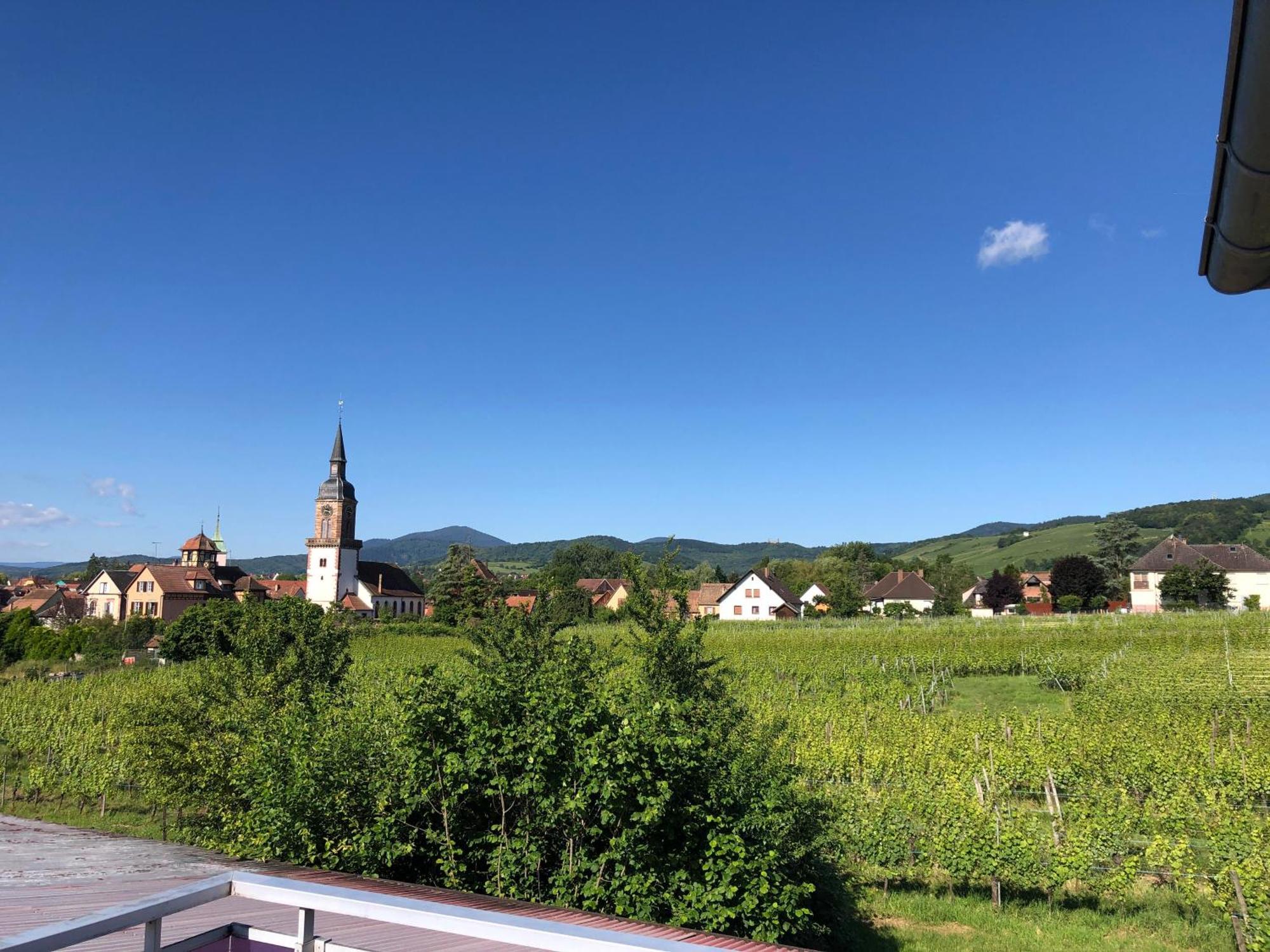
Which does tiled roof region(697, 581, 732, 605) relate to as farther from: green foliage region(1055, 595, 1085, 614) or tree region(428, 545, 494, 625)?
green foliage region(1055, 595, 1085, 614)

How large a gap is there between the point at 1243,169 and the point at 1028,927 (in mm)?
12994

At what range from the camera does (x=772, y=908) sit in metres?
7.16

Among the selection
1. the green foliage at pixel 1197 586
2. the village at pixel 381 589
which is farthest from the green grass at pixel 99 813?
the green foliage at pixel 1197 586

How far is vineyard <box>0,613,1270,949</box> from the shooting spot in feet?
40.0

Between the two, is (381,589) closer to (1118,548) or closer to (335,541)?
(335,541)

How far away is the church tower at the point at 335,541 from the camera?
267 ft

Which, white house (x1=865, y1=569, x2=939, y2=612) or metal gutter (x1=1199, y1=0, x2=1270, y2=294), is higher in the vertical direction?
metal gutter (x1=1199, y1=0, x2=1270, y2=294)

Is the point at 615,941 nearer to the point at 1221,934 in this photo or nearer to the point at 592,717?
the point at 592,717

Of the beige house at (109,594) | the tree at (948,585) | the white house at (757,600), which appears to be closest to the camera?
the beige house at (109,594)

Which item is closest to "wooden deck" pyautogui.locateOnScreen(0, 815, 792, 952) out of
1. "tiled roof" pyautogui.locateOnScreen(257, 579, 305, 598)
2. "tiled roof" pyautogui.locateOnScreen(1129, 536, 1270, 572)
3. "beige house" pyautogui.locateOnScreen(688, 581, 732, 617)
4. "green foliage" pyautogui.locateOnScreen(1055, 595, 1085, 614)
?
"beige house" pyautogui.locateOnScreen(688, 581, 732, 617)

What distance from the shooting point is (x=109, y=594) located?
78688 mm

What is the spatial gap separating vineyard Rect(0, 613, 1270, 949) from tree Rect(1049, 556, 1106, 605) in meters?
36.2

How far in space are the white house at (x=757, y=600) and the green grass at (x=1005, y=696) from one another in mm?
40763

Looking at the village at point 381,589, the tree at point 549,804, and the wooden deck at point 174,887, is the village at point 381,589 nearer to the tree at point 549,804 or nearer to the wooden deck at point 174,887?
the tree at point 549,804
